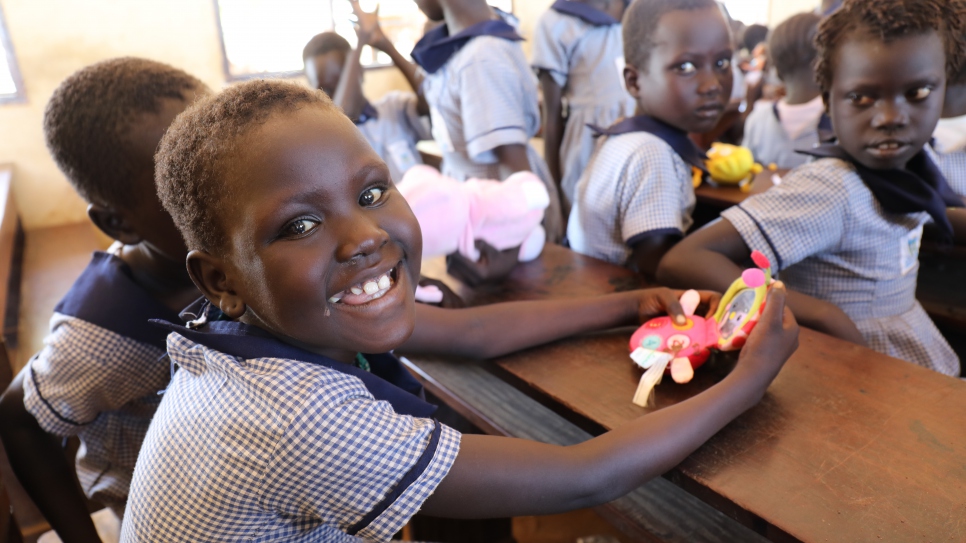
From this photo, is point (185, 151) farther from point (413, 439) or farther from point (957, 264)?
point (957, 264)

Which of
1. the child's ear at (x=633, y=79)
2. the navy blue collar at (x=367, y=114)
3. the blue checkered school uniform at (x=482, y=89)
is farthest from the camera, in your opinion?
the navy blue collar at (x=367, y=114)

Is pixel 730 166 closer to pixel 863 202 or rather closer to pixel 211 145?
pixel 863 202

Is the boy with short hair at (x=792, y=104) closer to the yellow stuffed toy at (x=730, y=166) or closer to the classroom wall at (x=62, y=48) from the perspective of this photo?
the yellow stuffed toy at (x=730, y=166)

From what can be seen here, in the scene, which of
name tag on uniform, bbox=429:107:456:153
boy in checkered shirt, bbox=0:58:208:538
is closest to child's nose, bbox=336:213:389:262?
boy in checkered shirt, bbox=0:58:208:538

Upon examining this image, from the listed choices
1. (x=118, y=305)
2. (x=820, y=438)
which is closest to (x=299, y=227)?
(x=118, y=305)

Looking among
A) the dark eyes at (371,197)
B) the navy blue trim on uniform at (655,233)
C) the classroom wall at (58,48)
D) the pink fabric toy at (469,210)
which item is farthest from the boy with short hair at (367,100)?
the classroom wall at (58,48)

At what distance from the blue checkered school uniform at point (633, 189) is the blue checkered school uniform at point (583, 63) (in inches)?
45.3

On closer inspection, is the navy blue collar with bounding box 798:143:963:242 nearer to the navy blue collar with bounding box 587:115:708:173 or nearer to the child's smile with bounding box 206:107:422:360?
the navy blue collar with bounding box 587:115:708:173

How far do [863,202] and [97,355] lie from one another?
140cm

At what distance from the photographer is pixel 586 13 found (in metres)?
2.75

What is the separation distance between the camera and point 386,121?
343 cm

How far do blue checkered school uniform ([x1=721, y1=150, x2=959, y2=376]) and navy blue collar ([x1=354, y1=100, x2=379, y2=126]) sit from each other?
215 centimetres

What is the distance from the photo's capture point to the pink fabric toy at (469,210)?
140cm

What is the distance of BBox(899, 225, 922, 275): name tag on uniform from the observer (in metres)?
1.44
